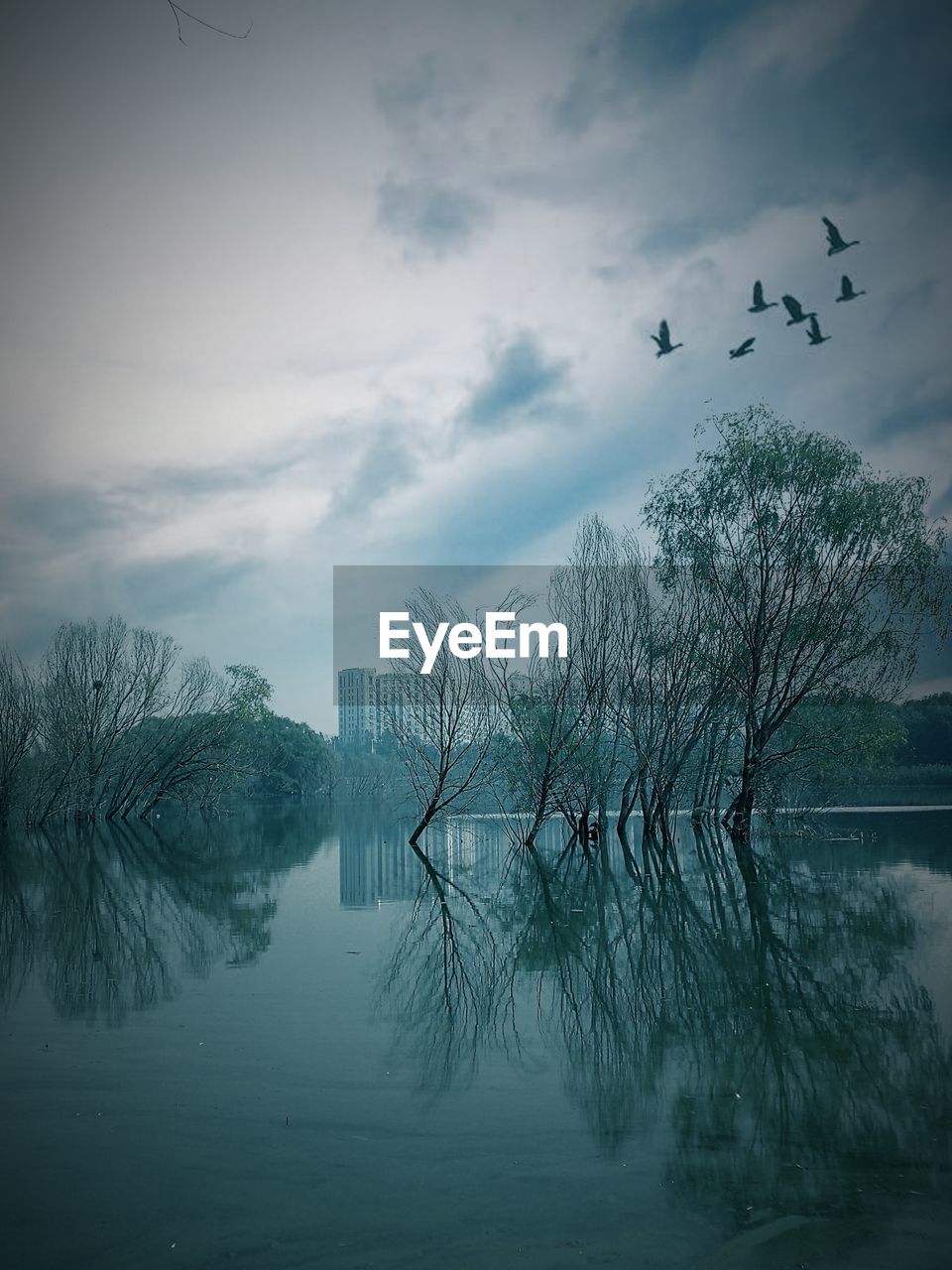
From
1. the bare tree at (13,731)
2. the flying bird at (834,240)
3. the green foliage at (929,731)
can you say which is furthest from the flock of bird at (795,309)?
the green foliage at (929,731)

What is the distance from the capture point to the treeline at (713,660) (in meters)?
24.7

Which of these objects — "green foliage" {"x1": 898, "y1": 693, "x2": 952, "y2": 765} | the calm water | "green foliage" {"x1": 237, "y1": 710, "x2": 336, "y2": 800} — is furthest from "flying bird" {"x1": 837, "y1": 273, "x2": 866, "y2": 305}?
"green foliage" {"x1": 237, "y1": 710, "x2": 336, "y2": 800}

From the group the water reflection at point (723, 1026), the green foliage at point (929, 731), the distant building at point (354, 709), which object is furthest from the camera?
the distant building at point (354, 709)

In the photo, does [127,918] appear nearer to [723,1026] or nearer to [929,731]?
[723,1026]

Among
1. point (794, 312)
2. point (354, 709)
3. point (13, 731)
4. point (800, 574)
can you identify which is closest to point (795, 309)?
point (794, 312)

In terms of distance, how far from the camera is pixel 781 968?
30.6 ft

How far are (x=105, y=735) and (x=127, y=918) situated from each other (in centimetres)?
3718

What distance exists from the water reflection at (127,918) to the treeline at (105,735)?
52.8ft

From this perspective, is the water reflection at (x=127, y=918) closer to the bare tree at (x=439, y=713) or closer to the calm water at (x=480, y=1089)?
the calm water at (x=480, y=1089)

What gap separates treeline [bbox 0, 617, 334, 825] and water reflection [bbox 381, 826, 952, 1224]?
34724 millimetres

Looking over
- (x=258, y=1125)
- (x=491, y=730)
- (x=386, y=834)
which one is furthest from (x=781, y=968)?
(x=386, y=834)

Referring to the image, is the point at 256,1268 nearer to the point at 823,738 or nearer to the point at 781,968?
the point at 781,968

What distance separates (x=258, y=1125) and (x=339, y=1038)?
5.85 feet

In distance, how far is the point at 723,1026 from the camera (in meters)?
7.18
